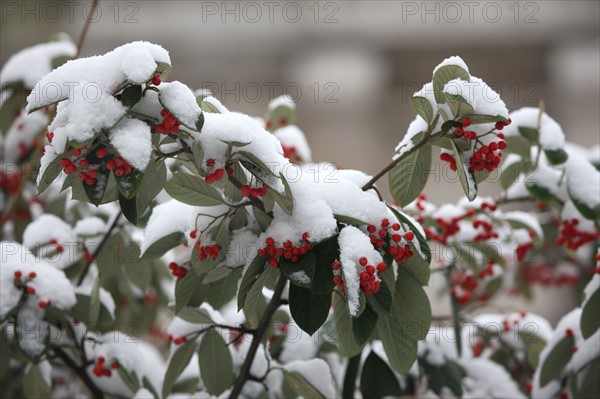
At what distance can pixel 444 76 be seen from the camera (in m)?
0.98

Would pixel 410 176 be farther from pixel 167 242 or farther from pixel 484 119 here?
pixel 167 242

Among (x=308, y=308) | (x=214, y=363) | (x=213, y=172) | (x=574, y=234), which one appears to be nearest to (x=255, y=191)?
(x=213, y=172)

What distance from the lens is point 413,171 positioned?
107 centimetres

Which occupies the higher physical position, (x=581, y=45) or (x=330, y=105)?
(x=581, y=45)

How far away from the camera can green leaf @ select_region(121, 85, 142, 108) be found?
0.85 metres

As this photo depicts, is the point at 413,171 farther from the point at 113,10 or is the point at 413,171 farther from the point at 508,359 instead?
the point at 113,10

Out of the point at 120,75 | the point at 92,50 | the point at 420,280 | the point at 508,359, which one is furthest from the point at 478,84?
the point at 92,50

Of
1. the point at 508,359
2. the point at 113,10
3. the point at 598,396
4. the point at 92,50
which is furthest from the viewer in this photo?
the point at 92,50

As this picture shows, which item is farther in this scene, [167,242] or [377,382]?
[377,382]

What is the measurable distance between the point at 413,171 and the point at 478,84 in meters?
0.18

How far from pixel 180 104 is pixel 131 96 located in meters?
0.06

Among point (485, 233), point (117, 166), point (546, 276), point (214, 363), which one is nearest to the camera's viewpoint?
point (117, 166)

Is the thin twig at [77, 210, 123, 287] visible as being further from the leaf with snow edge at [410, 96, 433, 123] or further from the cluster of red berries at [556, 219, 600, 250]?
the cluster of red berries at [556, 219, 600, 250]

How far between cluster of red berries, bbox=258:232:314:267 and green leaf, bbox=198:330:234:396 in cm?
31
